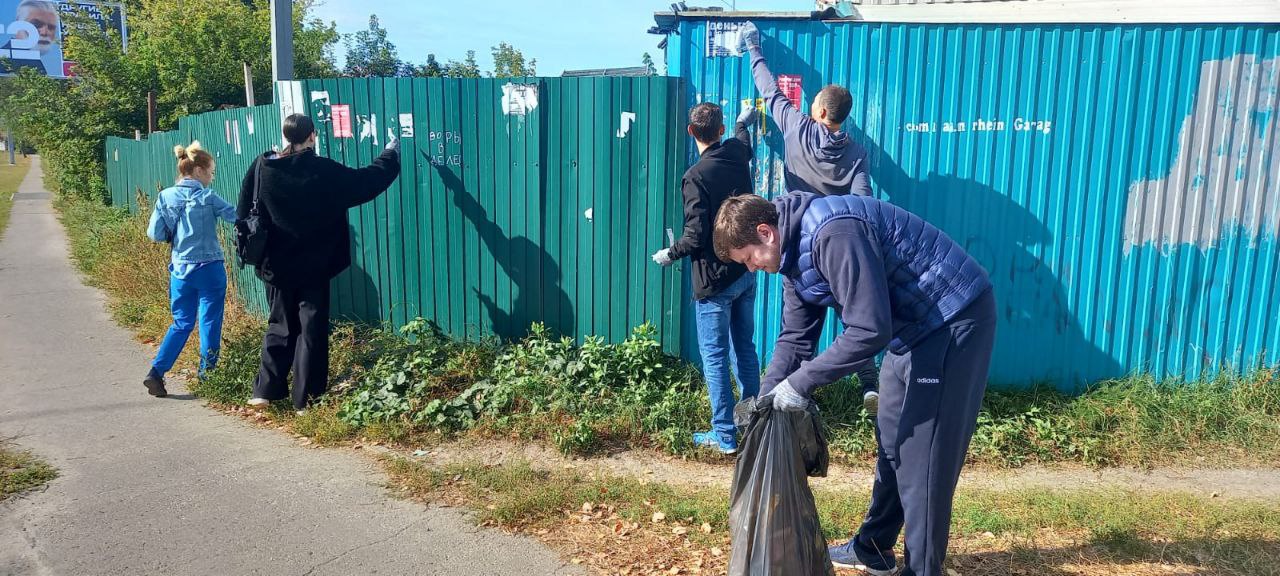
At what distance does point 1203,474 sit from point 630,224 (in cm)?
352

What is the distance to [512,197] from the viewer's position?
5.71 m

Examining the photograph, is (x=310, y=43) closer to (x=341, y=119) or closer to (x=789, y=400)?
(x=341, y=119)

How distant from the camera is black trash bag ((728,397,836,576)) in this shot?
2906mm

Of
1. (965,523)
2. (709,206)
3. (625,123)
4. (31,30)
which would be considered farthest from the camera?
(31,30)

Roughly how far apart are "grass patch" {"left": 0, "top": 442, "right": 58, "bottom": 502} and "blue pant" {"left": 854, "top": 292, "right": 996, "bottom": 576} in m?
4.15

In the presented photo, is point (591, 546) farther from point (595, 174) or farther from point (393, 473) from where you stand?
point (595, 174)

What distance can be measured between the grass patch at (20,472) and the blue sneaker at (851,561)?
3.92 m

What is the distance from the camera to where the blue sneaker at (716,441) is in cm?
470

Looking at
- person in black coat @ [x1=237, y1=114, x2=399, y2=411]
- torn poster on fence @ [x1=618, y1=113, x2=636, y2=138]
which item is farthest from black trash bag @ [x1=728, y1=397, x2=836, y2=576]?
person in black coat @ [x1=237, y1=114, x2=399, y2=411]

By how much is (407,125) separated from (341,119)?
52 centimetres

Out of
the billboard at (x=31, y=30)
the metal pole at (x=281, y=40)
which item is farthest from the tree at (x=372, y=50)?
the metal pole at (x=281, y=40)

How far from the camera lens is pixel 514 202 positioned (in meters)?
5.72

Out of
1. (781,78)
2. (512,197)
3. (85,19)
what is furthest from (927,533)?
(85,19)

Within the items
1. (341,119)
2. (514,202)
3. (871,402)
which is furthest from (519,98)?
(871,402)
